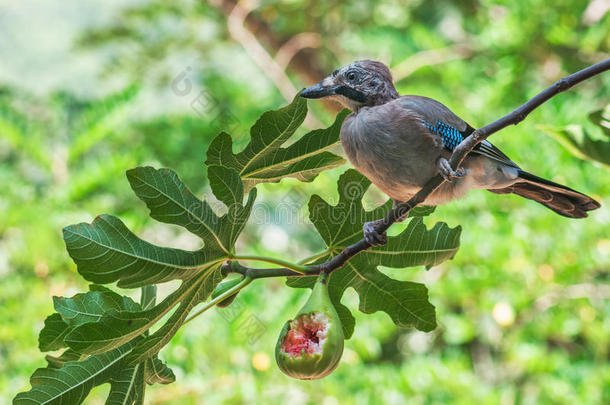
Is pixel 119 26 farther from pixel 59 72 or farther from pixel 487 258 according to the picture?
pixel 487 258

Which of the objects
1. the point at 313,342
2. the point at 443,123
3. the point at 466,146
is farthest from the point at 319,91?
the point at 313,342

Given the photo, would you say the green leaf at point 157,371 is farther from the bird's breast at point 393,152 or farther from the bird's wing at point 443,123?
the bird's wing at point 443,123

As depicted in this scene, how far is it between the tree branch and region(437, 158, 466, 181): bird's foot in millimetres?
11

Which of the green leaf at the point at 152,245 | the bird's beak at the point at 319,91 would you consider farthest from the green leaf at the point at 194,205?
the bird's beak at the point at 319,91

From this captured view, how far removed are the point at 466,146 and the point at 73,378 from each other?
2.15 ft

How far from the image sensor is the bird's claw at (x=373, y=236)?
0.90m

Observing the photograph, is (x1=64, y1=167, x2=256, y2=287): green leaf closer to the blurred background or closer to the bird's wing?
the bird's wing

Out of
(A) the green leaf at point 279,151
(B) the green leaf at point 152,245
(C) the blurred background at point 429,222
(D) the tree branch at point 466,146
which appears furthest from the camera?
(C) the blurred background at point 429,222

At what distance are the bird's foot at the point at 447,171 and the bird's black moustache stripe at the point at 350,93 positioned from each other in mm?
234

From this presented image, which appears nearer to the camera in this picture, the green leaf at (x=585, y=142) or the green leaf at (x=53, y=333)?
the green leaf at (x=53, y=333)

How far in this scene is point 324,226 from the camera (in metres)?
1.00

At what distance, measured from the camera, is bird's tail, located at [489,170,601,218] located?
1174 millimetres

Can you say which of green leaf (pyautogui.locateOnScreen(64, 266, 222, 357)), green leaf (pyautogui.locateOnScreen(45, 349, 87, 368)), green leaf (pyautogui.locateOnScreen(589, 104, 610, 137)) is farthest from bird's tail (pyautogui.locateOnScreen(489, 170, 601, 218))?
green leaf (pyautogui.locateOnScreen(45, 349, 87, 368))

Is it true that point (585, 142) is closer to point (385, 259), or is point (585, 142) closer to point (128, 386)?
point (385, 259)
